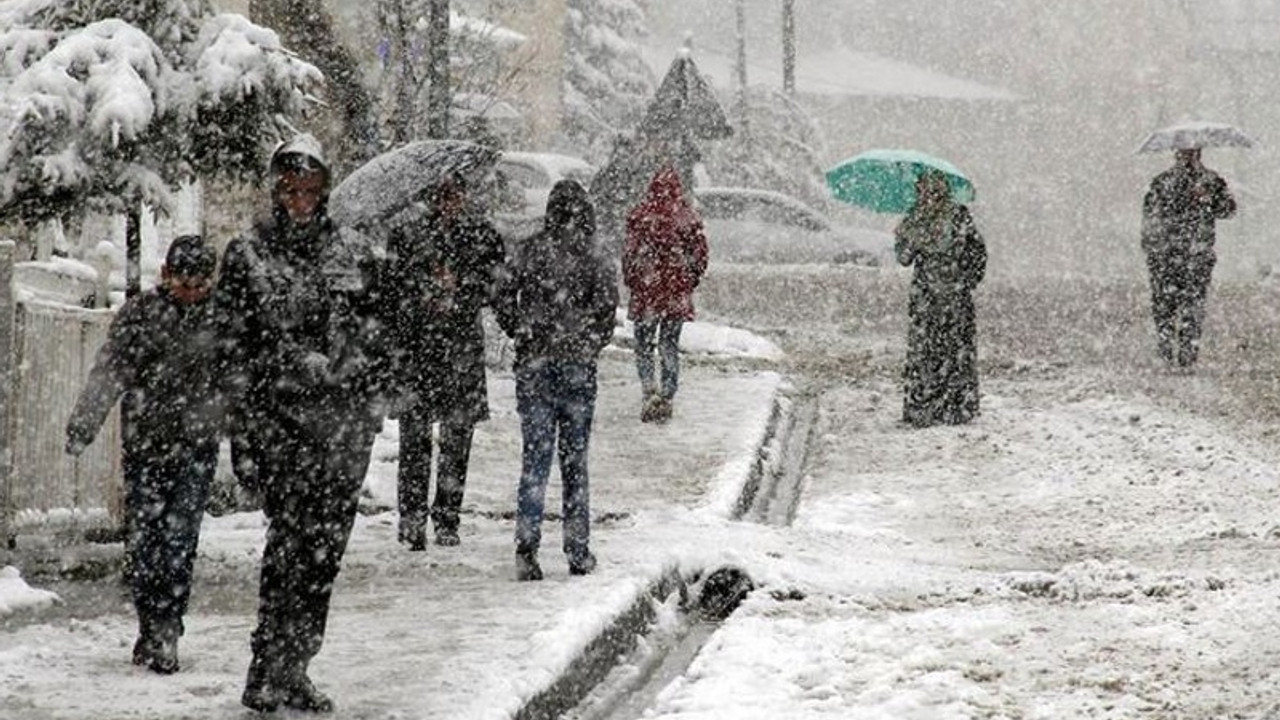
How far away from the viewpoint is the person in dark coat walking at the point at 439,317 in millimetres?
9203

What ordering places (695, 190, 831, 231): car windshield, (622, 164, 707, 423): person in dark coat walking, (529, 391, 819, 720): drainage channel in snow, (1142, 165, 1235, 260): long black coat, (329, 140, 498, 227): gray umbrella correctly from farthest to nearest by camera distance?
1. (695, 190, 831, 231): car windshield
2. (1142, 165, 1235, 260): long black coat
3. (622, 164, 707, 423): person in dark coat walking
4. (329, 140, 498, 227): gray umbrella
5. (529, 391, 819, 720): drainage channel in snow

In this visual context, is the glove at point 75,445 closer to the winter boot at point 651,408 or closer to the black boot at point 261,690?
the black boot at point 261,690

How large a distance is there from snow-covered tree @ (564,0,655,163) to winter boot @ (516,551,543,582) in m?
35.1

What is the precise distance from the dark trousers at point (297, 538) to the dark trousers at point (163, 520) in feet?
2.53

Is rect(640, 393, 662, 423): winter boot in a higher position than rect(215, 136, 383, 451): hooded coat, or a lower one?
lower

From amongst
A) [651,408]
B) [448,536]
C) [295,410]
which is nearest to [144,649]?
[295,410]

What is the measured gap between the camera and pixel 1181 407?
15773 mm

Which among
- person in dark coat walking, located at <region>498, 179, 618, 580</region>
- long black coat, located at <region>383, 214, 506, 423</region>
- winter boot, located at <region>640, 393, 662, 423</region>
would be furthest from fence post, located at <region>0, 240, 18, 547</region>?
winter boot, located at <region>640, 393, 662, 423</region>

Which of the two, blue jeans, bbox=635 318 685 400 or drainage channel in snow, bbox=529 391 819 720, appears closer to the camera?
drainage channel in snow, bbox=529 391 819 720

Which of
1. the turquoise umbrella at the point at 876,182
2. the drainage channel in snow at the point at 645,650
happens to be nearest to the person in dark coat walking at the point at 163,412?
the drainage channel in snow at the point at 645,650

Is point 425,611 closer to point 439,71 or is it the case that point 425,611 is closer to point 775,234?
point 439,71

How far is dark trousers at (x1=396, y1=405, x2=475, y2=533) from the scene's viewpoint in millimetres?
9430

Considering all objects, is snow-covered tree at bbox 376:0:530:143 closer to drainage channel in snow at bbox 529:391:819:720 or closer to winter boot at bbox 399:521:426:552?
drainage channel in snow at bbox 529:391:819:720

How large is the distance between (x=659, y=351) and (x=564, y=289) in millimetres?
5711
